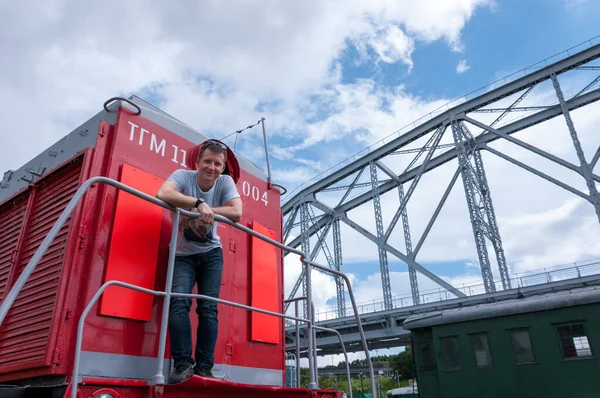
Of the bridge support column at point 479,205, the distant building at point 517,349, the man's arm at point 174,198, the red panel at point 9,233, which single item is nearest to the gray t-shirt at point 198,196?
the man's arm at point 174,198

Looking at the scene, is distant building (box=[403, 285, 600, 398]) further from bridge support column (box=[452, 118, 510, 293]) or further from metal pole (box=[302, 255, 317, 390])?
bridge support column (box=[452, 118, 510, 293])

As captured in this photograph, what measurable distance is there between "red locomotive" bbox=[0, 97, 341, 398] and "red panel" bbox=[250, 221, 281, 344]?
0.01 meters

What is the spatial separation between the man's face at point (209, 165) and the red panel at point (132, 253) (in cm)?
46

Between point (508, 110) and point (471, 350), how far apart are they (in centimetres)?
1717

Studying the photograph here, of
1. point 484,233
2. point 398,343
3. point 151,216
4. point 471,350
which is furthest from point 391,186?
point 151,216

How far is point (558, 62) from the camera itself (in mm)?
21984

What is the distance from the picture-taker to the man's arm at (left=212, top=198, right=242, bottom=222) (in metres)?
2.90

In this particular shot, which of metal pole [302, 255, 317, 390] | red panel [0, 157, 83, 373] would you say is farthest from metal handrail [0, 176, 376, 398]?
red panel [0, 157, 83, 373]

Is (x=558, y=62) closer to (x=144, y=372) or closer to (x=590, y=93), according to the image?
(x=590, y=93)

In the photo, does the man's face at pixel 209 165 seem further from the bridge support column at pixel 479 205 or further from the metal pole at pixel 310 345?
the bridge support column at pixel 479 205

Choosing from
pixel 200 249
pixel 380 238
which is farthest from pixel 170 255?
pixel 380 238

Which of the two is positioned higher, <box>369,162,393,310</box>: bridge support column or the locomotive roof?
<box>369,162,393,310</box>: bridge support column

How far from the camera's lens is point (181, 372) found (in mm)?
2525

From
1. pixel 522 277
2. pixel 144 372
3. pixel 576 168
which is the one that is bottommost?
pixel 144 372
